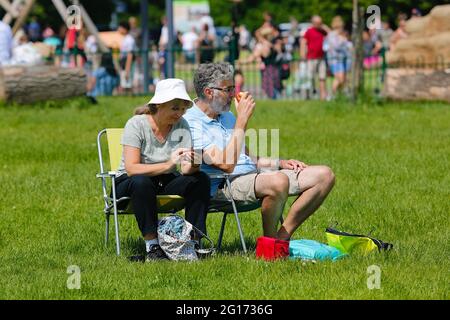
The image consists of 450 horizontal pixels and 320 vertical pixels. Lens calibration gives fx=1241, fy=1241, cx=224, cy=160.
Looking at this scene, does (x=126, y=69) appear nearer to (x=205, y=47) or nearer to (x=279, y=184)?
(x=205, y=47)

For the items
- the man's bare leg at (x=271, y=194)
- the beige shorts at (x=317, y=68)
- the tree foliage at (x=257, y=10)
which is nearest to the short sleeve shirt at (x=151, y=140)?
the man's bare leg at (x=271, y=194)

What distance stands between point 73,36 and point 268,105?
26.8 feet

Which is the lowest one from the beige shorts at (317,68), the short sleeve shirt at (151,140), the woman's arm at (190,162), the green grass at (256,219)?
the green grass at (256,219)

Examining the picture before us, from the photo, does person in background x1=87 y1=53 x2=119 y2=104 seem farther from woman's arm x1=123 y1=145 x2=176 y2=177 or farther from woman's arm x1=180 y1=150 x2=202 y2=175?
woman's arm x1=180 y1=150 x2=202 y2=175

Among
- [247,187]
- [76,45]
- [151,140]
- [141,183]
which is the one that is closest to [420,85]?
[76,45]

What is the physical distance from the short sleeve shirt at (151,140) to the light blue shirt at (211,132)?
0.08 metres

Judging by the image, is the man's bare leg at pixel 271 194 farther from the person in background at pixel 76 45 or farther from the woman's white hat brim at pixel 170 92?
the person in background at pixel 76 45

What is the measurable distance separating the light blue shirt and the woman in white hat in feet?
0.24

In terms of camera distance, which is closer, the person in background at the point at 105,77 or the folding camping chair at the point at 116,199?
the folding camping chair at the point at 116,199

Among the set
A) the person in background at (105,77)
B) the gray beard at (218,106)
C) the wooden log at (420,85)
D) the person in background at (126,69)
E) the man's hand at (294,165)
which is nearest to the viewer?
the gray beard at (218,106)

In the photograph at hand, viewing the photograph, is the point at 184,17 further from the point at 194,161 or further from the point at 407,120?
the point at 194,161

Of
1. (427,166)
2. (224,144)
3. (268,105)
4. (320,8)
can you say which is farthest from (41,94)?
(320,8)

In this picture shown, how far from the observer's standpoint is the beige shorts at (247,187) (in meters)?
8.71
